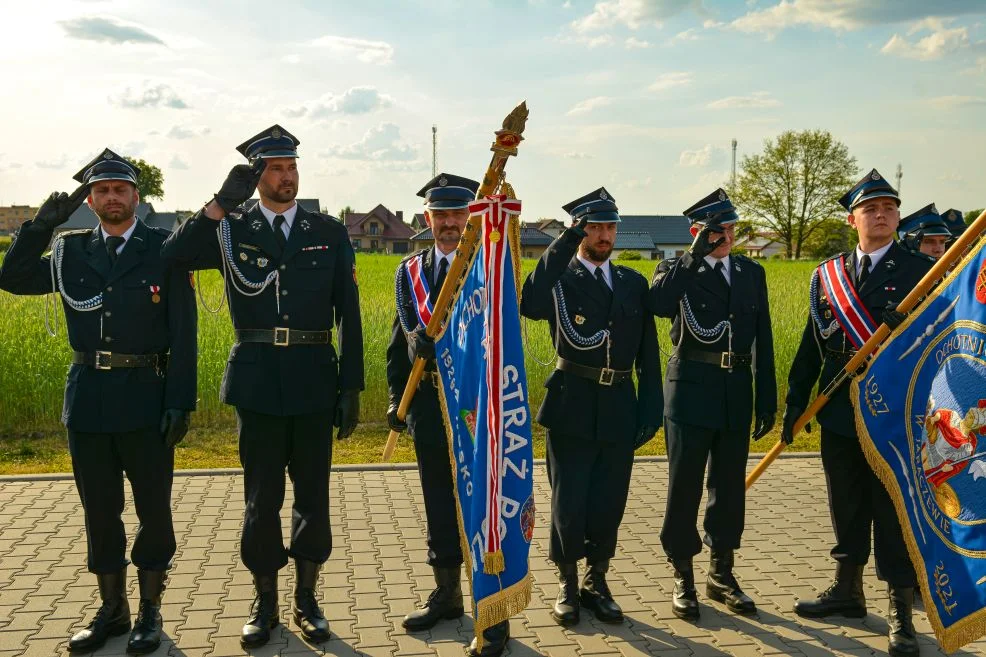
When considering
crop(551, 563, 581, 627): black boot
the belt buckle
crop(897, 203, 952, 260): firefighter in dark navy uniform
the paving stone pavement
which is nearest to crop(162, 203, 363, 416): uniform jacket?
the belt buckle

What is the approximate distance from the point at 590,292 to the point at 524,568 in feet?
5.22

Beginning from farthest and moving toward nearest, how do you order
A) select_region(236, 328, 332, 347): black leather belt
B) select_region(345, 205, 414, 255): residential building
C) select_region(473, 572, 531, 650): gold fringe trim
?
select_region(345, 205, 414, 255): residential building < select_region(236, 328, 332, 347): black leather belt < select_region(473, 572, 531, 650): gold fringe trim

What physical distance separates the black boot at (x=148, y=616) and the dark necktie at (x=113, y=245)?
1.60 metres

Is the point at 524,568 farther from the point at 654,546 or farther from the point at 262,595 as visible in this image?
the point at 654,546

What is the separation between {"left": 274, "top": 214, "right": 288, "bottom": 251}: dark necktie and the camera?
15.3ft

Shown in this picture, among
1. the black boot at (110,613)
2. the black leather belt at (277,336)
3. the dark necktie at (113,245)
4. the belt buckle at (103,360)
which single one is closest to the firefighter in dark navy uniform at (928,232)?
the black leather belt at (277,336)

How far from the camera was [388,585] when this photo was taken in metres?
5.32

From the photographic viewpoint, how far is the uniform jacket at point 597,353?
191 inches

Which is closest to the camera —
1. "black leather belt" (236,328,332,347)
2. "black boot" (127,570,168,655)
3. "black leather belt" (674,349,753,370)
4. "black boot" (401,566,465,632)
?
"black boot" (127,570,168,655)

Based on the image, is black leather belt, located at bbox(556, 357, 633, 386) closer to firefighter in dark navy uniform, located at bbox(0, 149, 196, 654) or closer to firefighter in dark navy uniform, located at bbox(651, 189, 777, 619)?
firefighter in dark navy uniform, located at bbox(651, 189, 777, 619)

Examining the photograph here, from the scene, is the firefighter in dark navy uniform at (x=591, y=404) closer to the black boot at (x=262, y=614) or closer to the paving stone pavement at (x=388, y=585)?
the paving stone pavement at (x=388, y=585)

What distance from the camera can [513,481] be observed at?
4.12 meters

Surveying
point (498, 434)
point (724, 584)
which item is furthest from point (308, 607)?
point (724, 584)

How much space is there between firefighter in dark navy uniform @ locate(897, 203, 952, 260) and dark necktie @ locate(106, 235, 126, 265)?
5.93 m
